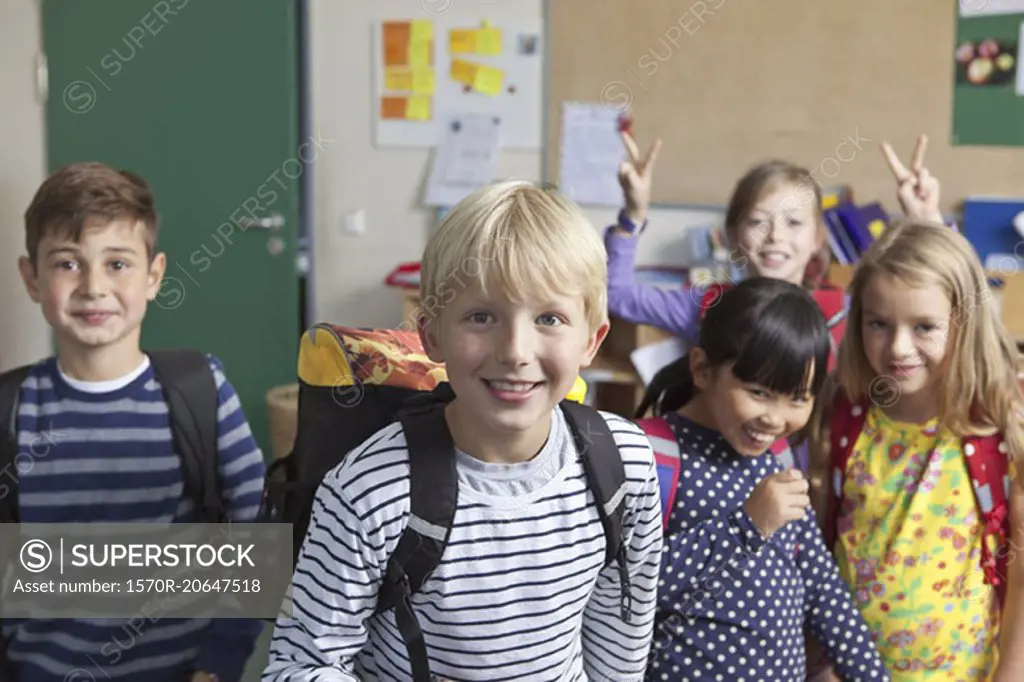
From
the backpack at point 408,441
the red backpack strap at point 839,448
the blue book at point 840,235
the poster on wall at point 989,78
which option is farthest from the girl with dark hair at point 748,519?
the poster on wall at point 989,78

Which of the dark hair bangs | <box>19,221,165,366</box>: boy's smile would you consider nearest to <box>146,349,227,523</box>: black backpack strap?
<box>19,221,165,366</box>: boy's smile

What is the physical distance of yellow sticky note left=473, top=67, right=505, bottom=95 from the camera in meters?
4.02

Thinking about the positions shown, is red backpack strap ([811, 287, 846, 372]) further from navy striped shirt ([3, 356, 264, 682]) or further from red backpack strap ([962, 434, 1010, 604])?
navy striped shirt ([3, 356, 264, 682])

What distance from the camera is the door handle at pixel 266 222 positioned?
385 cm

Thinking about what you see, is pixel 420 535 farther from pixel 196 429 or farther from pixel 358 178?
pixel 358 178

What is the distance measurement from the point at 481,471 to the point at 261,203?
9.56ft

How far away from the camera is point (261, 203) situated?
387cm

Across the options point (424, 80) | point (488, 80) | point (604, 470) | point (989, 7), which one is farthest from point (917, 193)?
point (424, 80)

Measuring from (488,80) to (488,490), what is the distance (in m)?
3.10

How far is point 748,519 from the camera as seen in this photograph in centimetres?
151

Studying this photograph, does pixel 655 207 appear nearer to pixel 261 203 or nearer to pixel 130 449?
pixel 261 203

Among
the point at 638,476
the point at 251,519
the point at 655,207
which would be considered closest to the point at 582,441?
the point at 638,476

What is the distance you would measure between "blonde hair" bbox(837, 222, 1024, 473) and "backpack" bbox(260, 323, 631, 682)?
0.61m

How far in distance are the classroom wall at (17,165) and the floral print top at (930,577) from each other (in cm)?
257
